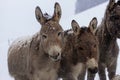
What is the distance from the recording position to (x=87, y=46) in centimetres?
720

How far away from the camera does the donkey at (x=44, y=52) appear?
23.0 ft

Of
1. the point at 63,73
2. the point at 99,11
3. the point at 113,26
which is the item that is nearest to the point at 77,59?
the point at 63,73

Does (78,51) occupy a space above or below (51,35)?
below

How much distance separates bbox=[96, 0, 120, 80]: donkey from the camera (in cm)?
784

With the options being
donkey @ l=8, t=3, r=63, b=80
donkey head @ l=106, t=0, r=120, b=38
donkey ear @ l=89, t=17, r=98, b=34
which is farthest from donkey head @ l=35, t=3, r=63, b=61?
donkey head @ l=106, t=0, r=120, b=38

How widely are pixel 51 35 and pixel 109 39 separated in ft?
4.38

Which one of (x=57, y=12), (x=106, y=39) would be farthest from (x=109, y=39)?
(x=57, y=12)

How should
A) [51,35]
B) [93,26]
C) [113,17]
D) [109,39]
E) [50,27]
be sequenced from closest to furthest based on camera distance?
[51,35] → [50,27] → [93,26] → [113,17] → [109,39]

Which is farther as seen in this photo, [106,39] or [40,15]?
[106,39]

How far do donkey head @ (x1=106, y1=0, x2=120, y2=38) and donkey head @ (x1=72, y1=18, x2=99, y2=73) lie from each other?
0.43 metres

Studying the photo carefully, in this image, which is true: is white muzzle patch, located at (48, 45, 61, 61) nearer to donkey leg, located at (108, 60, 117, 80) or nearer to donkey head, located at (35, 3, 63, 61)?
donkey head, located at (35, 3, 63, 61)

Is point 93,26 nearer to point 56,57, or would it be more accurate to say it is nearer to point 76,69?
point 76,69

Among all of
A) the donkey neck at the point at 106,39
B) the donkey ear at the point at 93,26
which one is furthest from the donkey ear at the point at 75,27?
the donkey neck at the point at 106,39

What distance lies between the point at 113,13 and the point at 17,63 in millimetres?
1685
